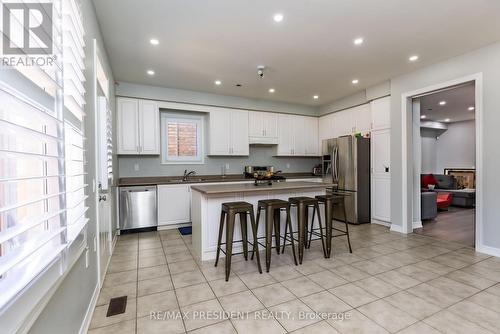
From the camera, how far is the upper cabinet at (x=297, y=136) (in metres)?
6.08

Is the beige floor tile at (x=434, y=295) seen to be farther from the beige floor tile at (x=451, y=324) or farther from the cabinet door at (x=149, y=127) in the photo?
the cabinet door at (x=149, y=127)

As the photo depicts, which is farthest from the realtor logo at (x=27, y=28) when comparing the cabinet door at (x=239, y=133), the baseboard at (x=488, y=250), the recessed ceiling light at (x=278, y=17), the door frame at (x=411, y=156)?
the baseboard at (x=488, y=250)

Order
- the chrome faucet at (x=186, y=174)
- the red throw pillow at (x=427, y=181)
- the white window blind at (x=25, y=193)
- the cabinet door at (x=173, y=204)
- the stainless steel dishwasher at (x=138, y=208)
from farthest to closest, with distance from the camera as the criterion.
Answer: the red throw pillow at (x=427, y=181) → the chrome faucet at (x=186, y=174) → the cabinet door at (x=173, y=204) → the stainless steel dishwasher at (x=138, y=208) → the white window blind at (x=25, y=193)

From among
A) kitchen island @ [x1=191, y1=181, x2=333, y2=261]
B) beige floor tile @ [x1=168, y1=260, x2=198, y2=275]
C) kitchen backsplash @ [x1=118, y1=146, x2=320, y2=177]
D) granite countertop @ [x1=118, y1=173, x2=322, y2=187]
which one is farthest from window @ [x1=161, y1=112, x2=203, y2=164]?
beige floor tile @ [x1=168, y1=260, x2=198, y2=275]

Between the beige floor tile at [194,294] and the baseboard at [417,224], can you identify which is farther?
the baseboard at [417,224]

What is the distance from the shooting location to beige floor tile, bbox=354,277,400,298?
230 cm

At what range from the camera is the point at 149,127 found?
4.69 metres

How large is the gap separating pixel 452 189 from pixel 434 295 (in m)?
6.53

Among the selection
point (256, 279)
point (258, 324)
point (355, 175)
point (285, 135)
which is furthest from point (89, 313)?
point (285, 135)

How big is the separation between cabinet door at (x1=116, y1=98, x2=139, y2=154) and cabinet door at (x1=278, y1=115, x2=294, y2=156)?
3.26 meters

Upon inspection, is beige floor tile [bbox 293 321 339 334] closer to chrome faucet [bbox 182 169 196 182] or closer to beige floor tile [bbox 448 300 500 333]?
beige floor tile [bbox 448 300 500 333]

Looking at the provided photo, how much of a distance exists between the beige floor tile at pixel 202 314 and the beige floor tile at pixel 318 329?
2.10 ft

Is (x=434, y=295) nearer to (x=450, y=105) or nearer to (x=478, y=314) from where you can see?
(x=478, y=314)

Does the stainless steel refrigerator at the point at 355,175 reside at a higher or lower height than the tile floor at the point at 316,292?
higher
